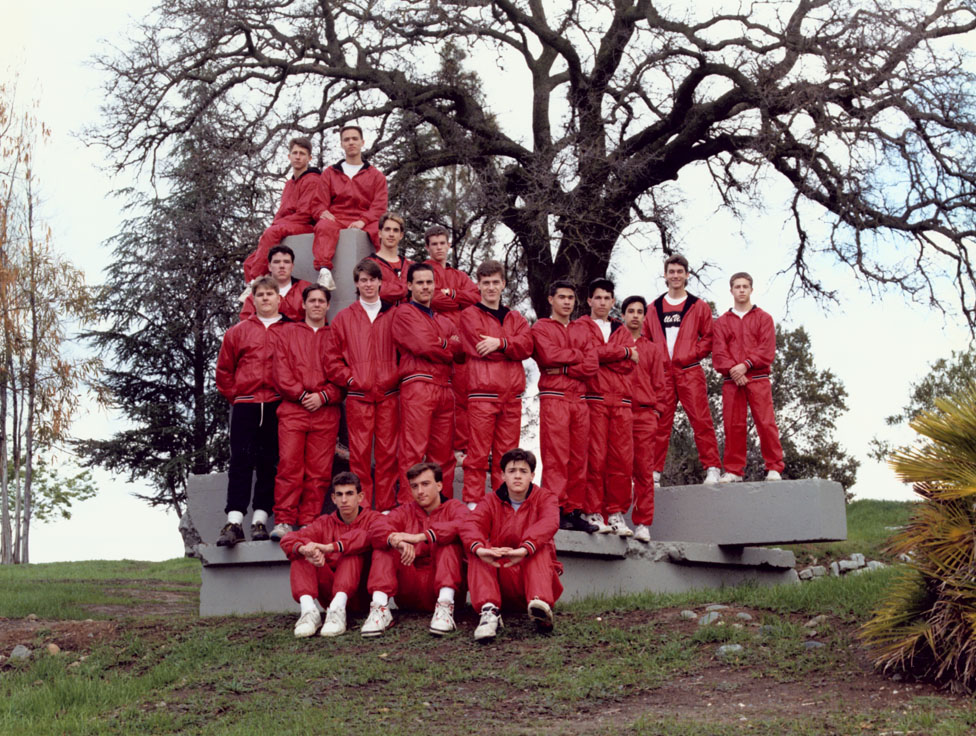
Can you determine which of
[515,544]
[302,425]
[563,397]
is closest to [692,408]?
[563,397]

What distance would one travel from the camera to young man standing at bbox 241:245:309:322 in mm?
10141

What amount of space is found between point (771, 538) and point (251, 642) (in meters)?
4.96

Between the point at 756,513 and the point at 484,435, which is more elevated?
the point at 484,435

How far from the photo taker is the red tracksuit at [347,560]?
25.6 feet

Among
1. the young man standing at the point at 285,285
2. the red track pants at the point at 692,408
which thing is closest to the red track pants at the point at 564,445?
the red track pants at the point at 692,408

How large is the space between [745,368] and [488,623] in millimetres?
4008

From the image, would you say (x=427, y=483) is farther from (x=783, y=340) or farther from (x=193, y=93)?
(x=783, y=340)

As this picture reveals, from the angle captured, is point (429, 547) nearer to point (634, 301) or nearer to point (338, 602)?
point (338, 602)

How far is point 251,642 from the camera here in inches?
313

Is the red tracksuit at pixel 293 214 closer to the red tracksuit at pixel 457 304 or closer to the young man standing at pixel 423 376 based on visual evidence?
the red tracksuit at pixel 457 304

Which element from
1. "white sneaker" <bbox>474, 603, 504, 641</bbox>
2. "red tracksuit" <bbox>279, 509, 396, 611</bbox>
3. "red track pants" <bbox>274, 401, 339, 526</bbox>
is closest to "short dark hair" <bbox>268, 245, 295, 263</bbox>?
"red track pants" <bbox>274, 401, 339, 526</bbox>

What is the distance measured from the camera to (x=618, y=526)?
9688mm

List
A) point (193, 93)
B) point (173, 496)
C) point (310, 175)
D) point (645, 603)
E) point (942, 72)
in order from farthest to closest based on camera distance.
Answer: point (173, 496), point (193, 93), point (942, 72), point (310, 175), point (645, 603)

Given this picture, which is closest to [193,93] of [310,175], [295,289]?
[310,175]
